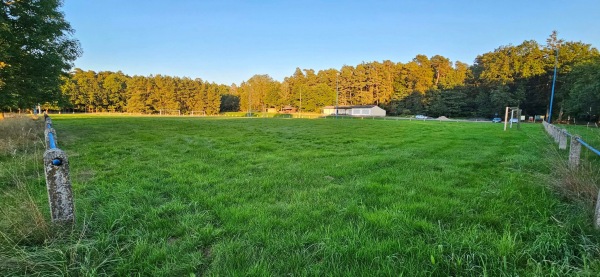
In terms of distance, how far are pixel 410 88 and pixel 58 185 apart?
78.6 metres

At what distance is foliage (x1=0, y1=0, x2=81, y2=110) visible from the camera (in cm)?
1092

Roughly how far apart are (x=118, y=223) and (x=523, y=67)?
70.9 m

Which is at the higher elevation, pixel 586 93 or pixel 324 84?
pixel 324 84

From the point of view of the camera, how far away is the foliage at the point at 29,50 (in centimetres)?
1092

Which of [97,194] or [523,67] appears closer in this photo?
[97,194]

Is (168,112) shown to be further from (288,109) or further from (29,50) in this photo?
(29,50)

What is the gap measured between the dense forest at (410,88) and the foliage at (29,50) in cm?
3417

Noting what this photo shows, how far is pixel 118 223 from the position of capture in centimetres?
339

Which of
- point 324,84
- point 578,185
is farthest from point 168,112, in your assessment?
point 578,185

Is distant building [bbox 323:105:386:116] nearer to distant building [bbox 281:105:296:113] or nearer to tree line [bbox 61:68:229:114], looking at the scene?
distant building [bbox 281:105:296:113]

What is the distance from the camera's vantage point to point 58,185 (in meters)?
2.64

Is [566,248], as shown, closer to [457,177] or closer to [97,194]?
[457,177]

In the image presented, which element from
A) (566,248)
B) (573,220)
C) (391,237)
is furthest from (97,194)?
(573,220)

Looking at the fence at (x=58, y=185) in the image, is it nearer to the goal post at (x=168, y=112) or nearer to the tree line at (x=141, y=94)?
the goal post at (x=168, y=112)
